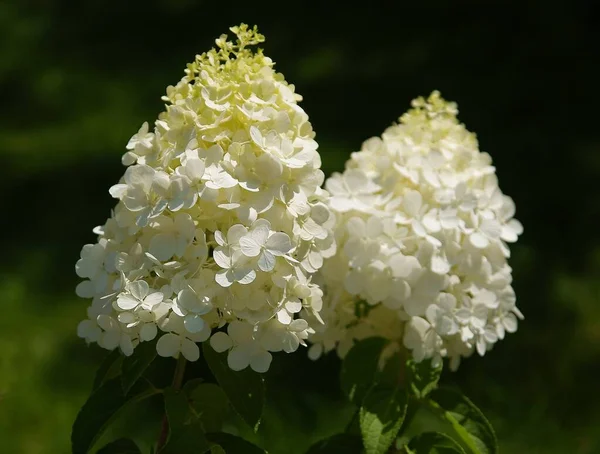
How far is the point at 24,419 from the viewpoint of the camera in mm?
3100

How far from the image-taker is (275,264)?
4.86 ft

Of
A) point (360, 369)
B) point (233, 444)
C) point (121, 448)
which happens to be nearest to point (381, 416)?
point (360, 369)

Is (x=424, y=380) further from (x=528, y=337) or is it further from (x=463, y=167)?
(x=528, y=337)

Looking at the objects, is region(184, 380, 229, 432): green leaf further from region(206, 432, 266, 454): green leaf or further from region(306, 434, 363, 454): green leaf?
region(306, 434, 363, 454): green leaf

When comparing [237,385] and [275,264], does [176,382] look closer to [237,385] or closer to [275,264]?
[237,385]

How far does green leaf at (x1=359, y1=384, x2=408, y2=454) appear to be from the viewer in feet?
5.56

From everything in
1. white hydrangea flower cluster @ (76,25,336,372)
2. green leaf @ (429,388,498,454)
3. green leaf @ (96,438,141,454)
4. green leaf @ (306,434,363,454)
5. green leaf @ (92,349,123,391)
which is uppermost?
white hydrangea flower cluster @ (76,25,336,372)

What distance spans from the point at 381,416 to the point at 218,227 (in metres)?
0.54

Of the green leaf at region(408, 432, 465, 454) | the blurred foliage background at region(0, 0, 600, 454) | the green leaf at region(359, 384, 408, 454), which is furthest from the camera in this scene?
the blurred foliage background at region(0, 0, 600, 454)

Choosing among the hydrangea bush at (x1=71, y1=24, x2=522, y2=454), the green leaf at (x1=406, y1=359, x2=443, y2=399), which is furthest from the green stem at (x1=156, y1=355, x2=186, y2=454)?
the green leaf at (x1=406, y1=359, x2=443, y2=399)

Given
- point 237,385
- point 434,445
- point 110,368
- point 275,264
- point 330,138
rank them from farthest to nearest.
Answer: point 330,138, point 434,445, point 110,368, point 237,385, point 275,264

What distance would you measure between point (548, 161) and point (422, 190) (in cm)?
340

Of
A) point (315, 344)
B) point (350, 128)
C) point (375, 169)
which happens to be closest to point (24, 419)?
point (315, 344)

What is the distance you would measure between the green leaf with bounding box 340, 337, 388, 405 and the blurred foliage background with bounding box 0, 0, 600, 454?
1216mm
